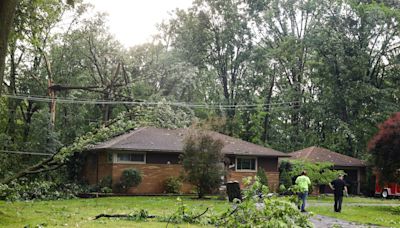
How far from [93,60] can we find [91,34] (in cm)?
211

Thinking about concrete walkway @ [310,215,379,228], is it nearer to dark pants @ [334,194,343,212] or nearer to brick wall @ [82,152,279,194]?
dark pants @ [334,194,343,212]

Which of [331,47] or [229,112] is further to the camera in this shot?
[229,112]

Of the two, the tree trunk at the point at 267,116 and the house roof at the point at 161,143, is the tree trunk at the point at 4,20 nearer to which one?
the house roof at the point at 161,143

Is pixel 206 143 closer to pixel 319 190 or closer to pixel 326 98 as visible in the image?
pixel 319 190

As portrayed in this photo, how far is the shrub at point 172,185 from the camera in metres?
31.6

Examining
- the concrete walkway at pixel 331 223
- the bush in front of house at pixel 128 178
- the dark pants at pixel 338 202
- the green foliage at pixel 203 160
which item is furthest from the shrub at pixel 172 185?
the concrete walkway at pixel 331 223

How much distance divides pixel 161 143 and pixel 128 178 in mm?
3498

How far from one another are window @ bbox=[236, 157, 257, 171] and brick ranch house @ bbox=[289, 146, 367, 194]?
4.60m

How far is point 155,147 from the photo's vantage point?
103ft

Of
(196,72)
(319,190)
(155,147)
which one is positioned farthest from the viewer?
(196,72)

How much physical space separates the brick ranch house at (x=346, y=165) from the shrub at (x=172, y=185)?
10409mm

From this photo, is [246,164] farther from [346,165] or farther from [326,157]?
[346,165]

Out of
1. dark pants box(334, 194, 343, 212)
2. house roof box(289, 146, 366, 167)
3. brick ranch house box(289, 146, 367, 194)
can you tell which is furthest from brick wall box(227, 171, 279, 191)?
dark pants box(334, 194, 343, 212)

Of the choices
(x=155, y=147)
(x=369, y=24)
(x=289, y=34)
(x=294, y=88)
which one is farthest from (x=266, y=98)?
(x=155, y=147)
